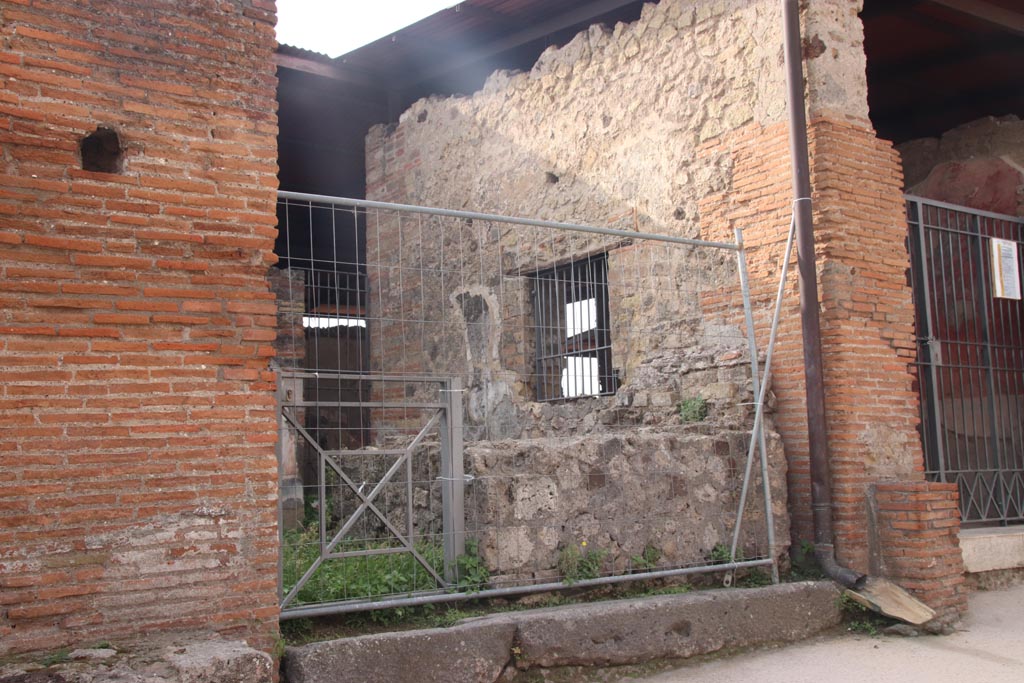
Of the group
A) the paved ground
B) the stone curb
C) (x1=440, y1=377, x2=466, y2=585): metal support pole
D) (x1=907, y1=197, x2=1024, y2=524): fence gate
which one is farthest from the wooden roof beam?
(x1=440, y1=377, x2=466, y2=585): metal support pole

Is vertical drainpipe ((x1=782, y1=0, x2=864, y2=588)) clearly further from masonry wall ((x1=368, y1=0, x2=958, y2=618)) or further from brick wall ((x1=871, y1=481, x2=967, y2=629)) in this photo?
brick wall ((x1=871, y1=481, x2=967, y2=629))

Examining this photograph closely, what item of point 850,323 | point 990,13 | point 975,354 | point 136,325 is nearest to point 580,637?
point 136,325

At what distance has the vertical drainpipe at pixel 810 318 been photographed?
20.9 feet

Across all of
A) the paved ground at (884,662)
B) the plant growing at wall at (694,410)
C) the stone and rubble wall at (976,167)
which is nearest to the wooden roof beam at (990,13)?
the stone and rubble wall at (976,167)

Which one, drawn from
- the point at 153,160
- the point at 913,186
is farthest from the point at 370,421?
the point at 913,186

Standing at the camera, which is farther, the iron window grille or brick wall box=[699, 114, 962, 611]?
the iron window grille

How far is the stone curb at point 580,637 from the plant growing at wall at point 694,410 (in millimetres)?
1450

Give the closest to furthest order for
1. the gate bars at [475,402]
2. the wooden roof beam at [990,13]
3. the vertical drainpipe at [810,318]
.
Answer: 1. the gate bars at [475,402]
2. the vertical drainpipe at [810,318]
3. the wooden roof beam at [990,13]

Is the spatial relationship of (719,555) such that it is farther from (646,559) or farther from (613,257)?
(613,257)

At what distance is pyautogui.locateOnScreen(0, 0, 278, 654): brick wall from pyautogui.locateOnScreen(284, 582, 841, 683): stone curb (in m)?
0.45

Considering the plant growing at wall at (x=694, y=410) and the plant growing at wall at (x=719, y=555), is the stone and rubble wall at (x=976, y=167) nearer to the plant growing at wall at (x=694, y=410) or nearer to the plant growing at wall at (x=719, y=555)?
the plant growing at wall at (x=694, y=410)

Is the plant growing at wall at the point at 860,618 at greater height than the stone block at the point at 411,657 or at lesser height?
lesser

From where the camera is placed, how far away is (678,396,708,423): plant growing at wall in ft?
23.0

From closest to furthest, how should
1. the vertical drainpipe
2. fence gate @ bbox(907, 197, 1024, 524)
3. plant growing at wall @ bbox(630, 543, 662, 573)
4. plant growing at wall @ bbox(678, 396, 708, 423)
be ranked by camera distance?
plant growing at wall @ bbox(630, 543, 662, 573)
the vertical drainpipe
plant growing at wall @ bbox(678, 396, 708, 423)
fence gate @ bbox(907, 197, 1024, 524)
